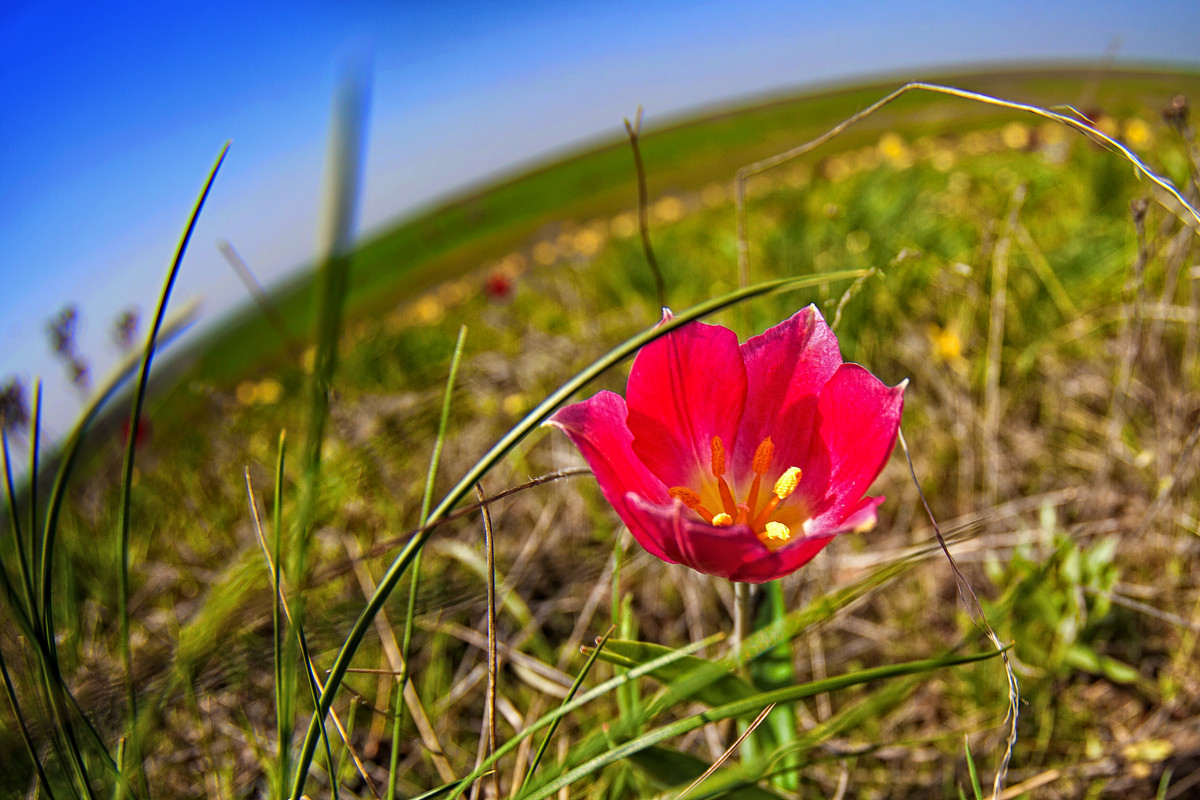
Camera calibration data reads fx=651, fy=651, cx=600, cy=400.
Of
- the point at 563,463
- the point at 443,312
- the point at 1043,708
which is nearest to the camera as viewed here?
the point at 1043,708

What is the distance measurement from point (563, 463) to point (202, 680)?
1.02 meters

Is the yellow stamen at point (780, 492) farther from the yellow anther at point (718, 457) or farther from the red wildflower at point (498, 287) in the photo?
the red wildflower at point (498, 287)

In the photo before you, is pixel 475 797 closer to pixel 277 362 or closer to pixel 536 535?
pixel 536 535

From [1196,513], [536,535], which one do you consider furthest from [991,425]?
[536,535]

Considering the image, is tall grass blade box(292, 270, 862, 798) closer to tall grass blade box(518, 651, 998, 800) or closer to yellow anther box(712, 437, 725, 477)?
tall grass blade box(518, 651, 998, 800)

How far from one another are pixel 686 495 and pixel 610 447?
0.44 ft

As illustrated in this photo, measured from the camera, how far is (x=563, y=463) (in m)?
1.70

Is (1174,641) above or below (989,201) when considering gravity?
below

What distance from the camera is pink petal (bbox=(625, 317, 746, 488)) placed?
660 millimetres

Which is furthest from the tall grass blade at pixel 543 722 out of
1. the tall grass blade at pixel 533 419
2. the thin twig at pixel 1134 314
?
the thin twig at pixel 1134 314

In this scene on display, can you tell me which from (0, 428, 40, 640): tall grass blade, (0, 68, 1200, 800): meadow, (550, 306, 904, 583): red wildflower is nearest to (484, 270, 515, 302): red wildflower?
(0, 68, 1200, 800): meadow

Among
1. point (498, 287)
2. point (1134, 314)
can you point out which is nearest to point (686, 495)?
point (1134, 314)

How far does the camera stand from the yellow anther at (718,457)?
73 centimetres

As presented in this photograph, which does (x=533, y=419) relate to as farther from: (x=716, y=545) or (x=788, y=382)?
(x=788, y=382)
